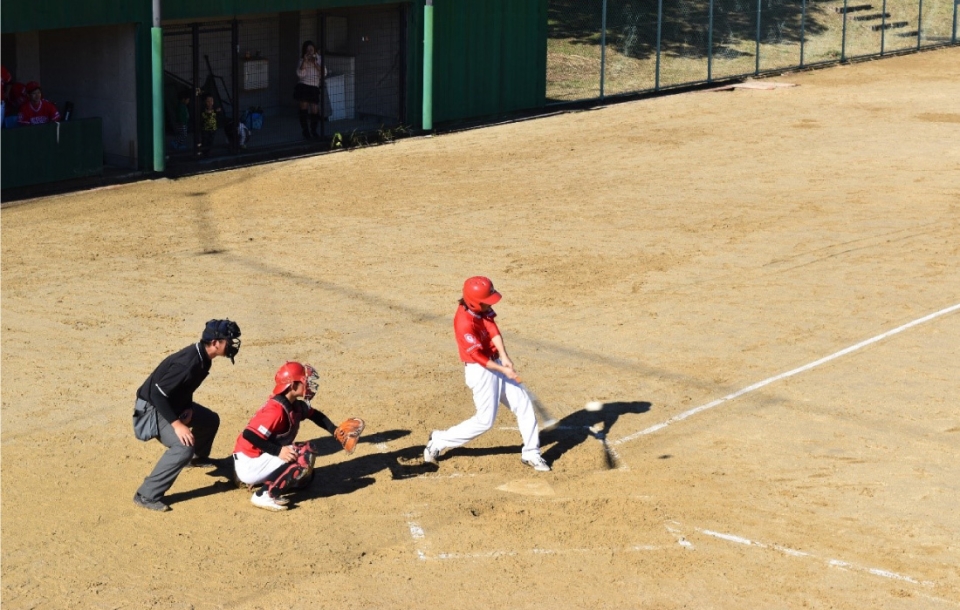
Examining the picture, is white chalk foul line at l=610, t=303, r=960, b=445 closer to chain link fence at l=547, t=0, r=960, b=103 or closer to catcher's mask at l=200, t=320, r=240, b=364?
catcher's mask at l=200, t=320, r=240, b=364

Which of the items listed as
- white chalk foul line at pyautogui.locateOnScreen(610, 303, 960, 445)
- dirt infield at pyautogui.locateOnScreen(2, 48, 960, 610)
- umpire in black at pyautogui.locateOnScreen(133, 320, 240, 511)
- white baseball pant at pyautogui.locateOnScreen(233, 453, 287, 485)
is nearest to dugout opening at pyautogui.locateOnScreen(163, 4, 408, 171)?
dirt infield at pyautogui.locateOnScreen(2, 48, 960, 610)

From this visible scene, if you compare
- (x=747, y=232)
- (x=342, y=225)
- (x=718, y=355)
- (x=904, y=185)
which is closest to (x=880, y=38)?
(x=904, y=185)

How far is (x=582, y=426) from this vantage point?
39.1 ft

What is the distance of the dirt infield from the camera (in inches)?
360

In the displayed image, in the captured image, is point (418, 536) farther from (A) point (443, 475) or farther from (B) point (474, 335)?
(B) point (474, 335)

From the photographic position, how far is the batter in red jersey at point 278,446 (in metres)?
9.86

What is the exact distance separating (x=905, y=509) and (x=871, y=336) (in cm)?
466

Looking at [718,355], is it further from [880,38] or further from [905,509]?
[880,38]

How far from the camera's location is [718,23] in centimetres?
3934

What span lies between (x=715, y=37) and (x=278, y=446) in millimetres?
31120

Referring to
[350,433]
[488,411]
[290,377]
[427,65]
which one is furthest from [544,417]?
→ [427,65]

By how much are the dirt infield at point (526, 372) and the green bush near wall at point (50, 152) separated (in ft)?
2.65

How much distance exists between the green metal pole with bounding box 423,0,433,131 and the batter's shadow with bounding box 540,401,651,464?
15.2 m

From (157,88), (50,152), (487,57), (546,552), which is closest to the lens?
(546,552)
